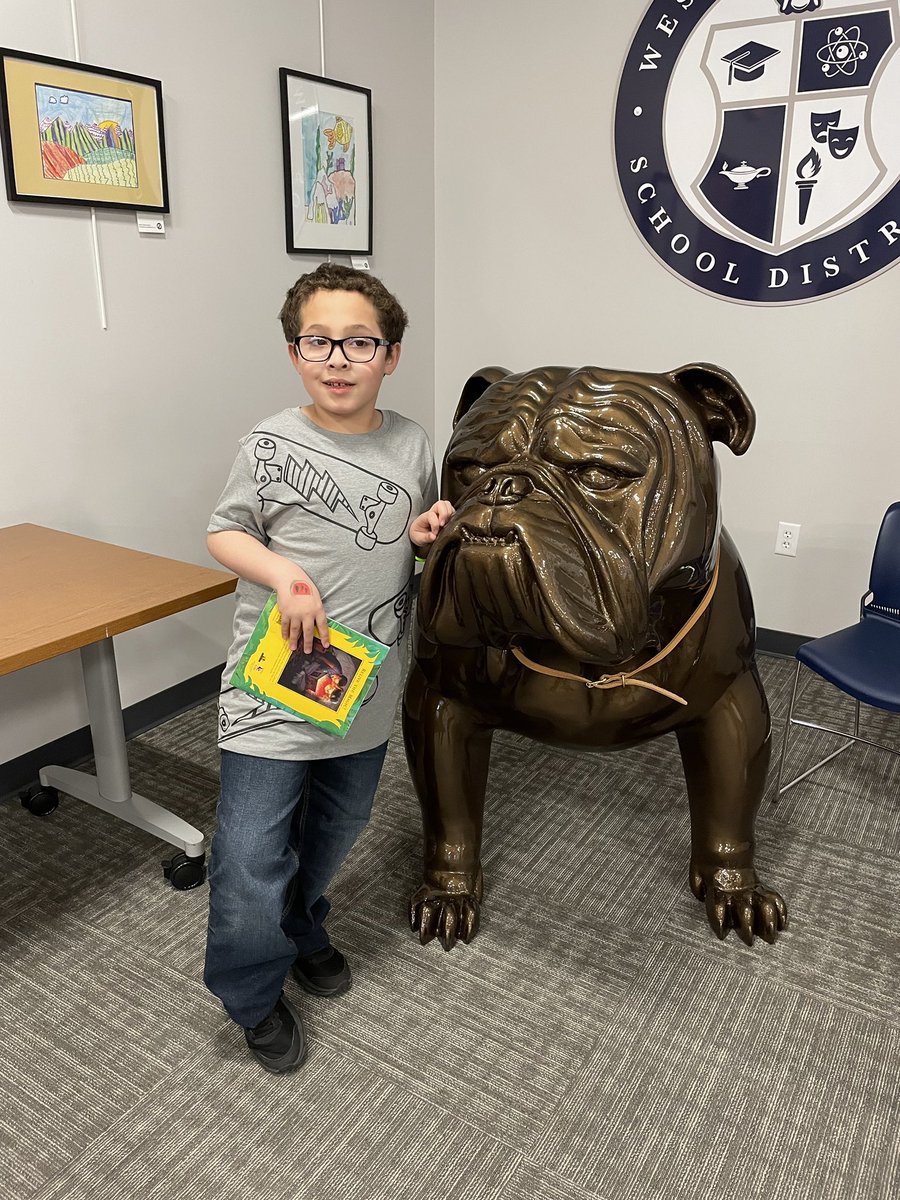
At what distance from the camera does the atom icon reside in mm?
2588

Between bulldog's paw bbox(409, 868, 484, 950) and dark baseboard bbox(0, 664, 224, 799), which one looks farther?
dark baseboard bbox(0, 664, 224, 799)

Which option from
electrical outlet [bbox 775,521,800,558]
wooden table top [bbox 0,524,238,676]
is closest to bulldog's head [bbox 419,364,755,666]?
wooden table top [bbox 0,524,238,676]

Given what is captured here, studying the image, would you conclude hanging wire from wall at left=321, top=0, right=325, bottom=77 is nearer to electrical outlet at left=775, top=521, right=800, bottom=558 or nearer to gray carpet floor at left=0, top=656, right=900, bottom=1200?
electrical outlet at left=775, top=521, right=800, bottom=558

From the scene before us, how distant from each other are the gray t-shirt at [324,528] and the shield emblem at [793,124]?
2020 mm

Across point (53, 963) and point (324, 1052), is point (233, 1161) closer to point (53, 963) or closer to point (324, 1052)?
point (324, 1052)

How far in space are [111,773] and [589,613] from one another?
139cm

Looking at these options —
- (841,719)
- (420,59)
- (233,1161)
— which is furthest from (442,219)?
(233,1161)

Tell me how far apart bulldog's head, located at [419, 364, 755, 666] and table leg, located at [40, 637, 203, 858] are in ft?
3.28

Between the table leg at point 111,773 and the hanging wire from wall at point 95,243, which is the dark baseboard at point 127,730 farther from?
the hanging wire from wall at point 95,243

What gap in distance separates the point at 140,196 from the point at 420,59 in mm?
1436

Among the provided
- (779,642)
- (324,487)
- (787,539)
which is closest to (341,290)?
(324,487)

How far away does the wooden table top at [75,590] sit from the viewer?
5.05 feet

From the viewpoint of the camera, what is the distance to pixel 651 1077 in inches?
57.6

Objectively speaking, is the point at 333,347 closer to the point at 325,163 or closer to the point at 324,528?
the point at 324,528
